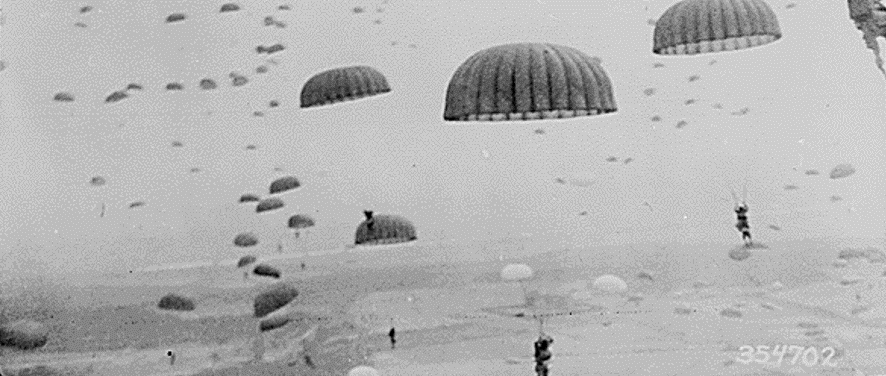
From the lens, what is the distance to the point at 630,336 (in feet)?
13.3

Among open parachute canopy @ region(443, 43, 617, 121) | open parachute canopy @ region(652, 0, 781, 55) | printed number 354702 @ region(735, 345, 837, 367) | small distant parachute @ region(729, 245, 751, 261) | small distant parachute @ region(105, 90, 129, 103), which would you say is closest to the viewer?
open parachute canopy @ region(443, 43, 617, 121)

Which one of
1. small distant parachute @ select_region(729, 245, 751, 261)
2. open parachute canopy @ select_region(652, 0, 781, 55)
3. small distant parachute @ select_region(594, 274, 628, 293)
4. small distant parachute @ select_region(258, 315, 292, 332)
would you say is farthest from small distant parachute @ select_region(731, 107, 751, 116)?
small distant parachute @ select_region(258, 315, 292, 332)

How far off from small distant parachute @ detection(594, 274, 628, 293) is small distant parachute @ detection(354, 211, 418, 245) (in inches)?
29.3

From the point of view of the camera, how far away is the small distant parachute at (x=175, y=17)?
4363mm

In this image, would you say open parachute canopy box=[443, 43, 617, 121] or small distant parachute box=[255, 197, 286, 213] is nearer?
open parachute canopy box=[443, 43, 617, 121]

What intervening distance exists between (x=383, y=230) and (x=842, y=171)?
1.83 meters

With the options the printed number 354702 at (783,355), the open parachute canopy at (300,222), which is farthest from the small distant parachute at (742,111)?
the open parachute canopy at (300,222)

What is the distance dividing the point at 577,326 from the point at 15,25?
103 inches

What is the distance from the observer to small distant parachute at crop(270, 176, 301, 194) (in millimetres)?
4203

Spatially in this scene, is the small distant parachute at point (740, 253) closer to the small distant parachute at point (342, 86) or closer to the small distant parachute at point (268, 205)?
the small distant parachute at point (342, 86)

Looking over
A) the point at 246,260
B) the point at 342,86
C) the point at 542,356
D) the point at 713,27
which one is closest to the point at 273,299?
the point at 246,260

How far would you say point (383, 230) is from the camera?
13.7 ft

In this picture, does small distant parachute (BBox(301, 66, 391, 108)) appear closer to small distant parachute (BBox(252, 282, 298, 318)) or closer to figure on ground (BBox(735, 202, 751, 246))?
small distant parachute (BBox(252, 282, 298, 318))

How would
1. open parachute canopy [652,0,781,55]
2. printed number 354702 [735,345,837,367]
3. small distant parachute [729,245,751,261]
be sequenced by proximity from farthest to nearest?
small distant parachute [729,245,751,261] < printed number 354702 [735,345,837,367] < open parachute canopy [652,0,781,55]
